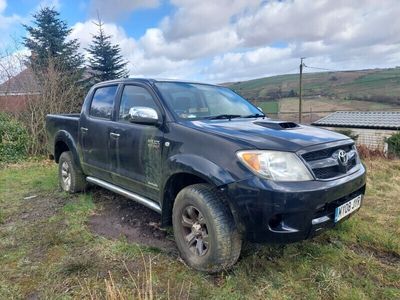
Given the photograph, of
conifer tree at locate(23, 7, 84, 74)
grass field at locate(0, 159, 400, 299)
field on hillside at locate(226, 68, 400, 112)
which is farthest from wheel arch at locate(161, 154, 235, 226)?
field on hillside at locate(226, 68, 400, 112)

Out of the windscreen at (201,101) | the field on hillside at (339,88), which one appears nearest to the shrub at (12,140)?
the windscreen at (201,101)

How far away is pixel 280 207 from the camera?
8.04ft

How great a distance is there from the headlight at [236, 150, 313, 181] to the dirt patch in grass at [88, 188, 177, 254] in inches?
54.8

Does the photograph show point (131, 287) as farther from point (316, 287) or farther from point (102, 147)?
point (102, 147)

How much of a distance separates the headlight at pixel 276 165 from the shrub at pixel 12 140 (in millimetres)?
9255

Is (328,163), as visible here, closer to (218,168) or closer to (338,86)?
(218,168)

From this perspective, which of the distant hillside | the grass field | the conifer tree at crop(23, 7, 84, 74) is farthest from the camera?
the distant hillside

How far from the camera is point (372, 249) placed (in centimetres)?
338

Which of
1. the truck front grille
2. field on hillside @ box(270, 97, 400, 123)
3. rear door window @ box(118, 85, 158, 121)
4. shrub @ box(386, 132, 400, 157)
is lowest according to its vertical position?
shrub @ box(386, 132, 400, 157)

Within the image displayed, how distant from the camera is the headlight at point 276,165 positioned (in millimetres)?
2531

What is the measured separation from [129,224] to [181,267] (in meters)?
1.32

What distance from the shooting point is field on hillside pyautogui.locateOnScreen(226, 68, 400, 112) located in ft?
141

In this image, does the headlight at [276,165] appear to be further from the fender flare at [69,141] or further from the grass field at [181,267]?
the fender flare at [69,141]

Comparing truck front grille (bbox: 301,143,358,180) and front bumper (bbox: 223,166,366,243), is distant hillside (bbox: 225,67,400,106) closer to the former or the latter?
truck front grille (bbox: 301,143,358,180)
